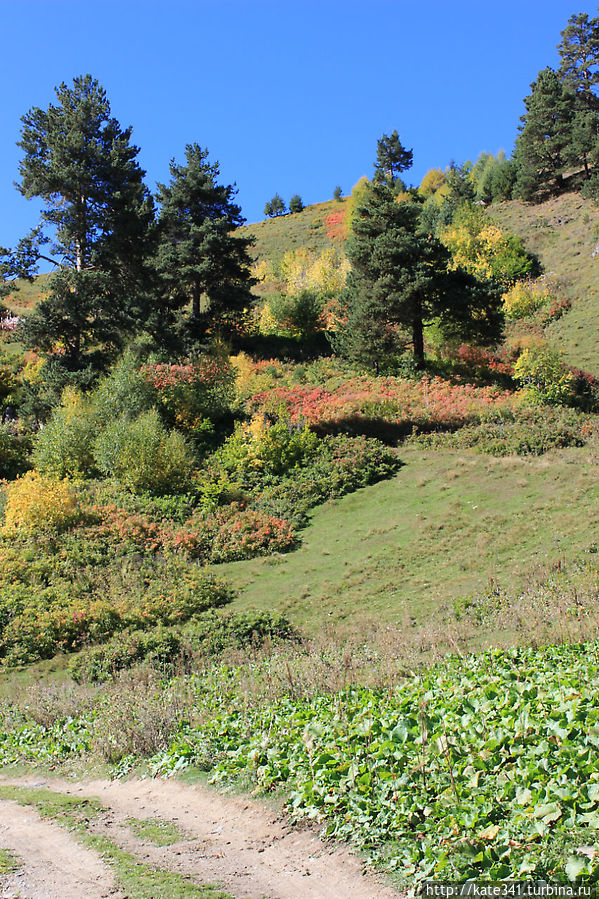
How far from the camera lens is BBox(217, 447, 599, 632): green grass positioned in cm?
1514

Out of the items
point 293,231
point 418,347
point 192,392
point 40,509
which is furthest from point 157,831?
point 293,231

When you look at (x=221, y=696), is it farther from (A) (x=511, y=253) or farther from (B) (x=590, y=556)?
(A) (x=511, y=253)

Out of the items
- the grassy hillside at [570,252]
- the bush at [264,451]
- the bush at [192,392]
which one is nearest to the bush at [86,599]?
the bush at [264,451]

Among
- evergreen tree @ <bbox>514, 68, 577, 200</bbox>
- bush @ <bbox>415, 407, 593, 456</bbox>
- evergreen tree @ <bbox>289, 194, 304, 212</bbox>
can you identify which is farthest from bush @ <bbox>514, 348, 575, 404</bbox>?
evergreen tree @ <bbox>289, 194, 304, 212</bbox>

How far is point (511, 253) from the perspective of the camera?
1901 inches

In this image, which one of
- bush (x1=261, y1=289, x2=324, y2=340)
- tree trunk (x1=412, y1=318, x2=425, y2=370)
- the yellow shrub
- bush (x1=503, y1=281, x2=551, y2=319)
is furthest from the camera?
bush (x1=503, y1=281, x2=551, y2=319)

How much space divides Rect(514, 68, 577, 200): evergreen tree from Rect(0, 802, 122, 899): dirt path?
65304 millimetres

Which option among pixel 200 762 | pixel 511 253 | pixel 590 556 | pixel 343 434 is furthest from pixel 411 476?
pixel 511 253

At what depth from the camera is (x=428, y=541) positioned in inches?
730

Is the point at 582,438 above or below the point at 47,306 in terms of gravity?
below

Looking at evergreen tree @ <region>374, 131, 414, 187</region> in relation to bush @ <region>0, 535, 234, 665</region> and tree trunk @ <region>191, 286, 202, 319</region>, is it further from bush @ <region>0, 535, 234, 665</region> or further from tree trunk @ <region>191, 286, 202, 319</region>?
bush @ <region>0, 535, 234, 665</region>

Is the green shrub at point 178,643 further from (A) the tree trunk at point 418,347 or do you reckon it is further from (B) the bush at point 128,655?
(A) the tree trunk at point 418,347

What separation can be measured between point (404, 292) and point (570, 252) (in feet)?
80.9

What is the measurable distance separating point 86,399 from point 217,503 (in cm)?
922
